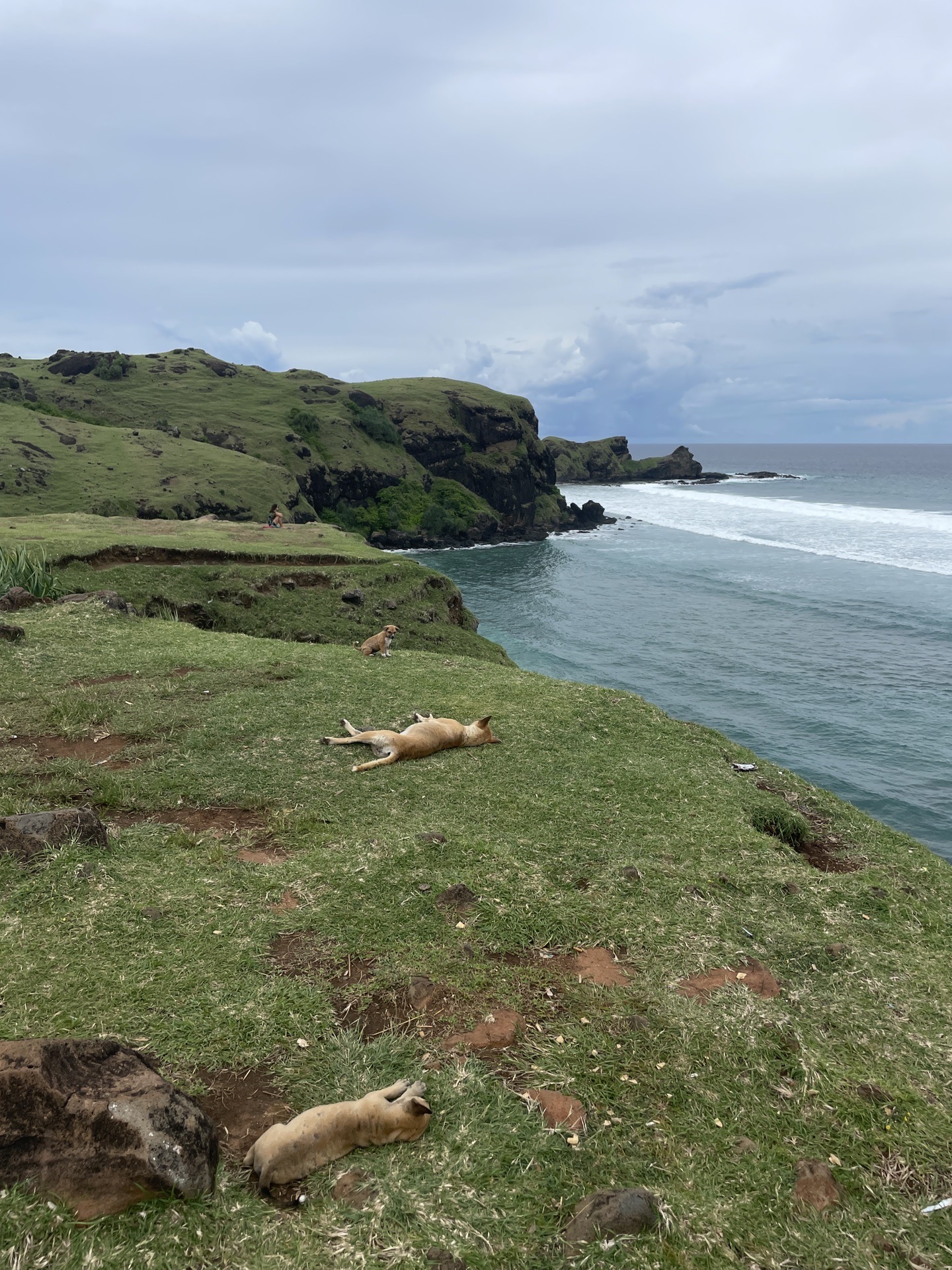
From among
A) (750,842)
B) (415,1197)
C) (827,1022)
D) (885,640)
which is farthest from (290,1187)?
(885,640)

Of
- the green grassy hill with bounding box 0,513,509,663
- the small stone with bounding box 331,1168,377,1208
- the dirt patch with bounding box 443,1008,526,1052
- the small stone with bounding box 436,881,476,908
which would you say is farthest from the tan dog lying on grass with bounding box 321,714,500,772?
the green grassy hill with bounding box 0,513,509,663

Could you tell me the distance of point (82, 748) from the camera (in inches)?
459

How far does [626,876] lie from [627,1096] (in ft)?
11.3

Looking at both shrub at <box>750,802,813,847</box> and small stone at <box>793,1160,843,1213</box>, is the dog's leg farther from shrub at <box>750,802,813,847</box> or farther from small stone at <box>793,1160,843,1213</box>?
small stone at <box>793,1160,843,1213</box>

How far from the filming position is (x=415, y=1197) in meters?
4.75

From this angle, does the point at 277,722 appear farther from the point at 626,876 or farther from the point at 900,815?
the point at 900,815

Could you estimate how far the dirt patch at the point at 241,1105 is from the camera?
5031mm

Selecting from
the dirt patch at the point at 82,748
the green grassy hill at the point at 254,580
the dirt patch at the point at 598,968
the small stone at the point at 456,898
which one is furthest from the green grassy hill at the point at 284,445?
the dirt patch at the point at 598,968

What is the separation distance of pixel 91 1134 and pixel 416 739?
26.9 ft

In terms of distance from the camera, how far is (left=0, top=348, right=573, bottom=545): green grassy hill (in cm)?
7356

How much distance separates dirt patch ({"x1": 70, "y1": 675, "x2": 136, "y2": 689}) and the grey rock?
650 cm

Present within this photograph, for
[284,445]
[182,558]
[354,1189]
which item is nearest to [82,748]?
[354,1189]

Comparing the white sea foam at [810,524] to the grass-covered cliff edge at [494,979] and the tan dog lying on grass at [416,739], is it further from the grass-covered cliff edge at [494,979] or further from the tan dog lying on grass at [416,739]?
the grass-covered cliff edge at [494,979]

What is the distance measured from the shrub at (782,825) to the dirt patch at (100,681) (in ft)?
38.9
